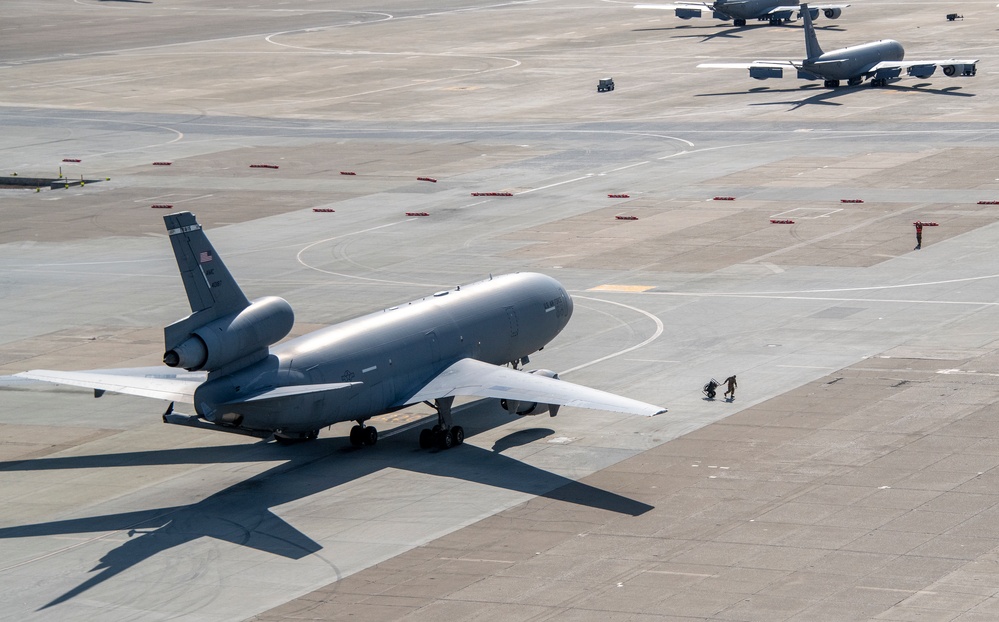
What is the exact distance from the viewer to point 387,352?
50906 mm

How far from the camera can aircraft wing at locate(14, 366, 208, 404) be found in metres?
47.3

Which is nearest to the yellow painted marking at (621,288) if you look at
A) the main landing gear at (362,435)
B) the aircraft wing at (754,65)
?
the main landing gear at (362,435)

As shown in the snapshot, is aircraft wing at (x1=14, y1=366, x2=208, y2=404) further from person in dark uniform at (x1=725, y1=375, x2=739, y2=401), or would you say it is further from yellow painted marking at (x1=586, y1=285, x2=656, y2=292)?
yellow painted marking at (x1=586, y1=285, x2=656, y2=292)

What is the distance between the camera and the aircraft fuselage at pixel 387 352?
155 ft

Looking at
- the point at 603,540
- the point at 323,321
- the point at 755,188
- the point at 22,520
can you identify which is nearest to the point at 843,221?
the point at 755,188

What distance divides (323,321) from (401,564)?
29681 mm

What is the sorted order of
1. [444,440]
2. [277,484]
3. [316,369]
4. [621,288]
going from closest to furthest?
1. [277,484]
2. [316,369]
3. [444,440]
4. [621,288]

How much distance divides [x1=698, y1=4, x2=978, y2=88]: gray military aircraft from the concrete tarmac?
8.65 ft

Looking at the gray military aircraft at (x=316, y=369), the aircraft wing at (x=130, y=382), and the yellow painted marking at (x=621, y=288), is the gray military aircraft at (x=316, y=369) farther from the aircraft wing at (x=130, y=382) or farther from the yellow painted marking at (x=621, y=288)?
the yellow painted marking at (x=621, y=288)

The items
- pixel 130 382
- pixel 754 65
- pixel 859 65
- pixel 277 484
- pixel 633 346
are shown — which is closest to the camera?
pixel 277 484

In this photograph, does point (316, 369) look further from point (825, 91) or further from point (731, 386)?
point (825, 91)

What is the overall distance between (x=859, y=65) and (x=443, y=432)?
98.0 meters

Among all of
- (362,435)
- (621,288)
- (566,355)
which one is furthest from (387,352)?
(621,288)

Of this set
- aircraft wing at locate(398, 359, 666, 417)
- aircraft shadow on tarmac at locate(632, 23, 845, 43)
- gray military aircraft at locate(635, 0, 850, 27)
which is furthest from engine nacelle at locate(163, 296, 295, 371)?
gray military aircraft at locate(635, 0, 850, 27)
